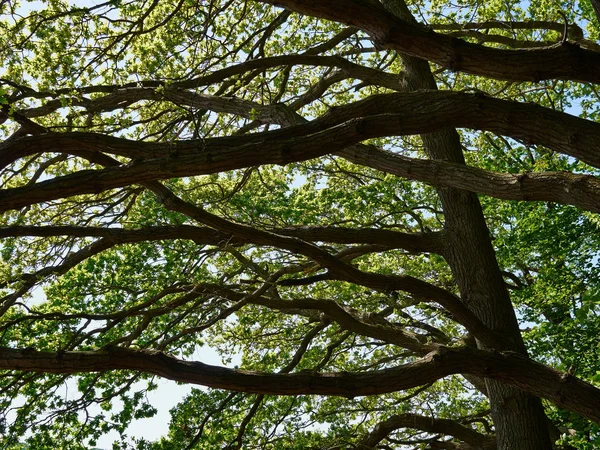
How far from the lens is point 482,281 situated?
29.7 feet

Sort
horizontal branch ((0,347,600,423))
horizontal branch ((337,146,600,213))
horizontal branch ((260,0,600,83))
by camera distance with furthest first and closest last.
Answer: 1. horizontal branch ((0,347,600,423))
2. horizontal branch ((337,146,600,213))
3. horizontal branch ((260,0,600,83))

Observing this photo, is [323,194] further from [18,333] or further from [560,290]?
[18,333]

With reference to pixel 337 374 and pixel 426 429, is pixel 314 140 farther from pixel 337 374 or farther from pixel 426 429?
pixel 426 429

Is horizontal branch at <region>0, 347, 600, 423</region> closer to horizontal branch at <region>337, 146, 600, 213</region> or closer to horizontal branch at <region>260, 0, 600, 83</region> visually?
horizontal branch at <region>337, 146, 600, 213</region>

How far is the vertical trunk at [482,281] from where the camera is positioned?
8336 mm

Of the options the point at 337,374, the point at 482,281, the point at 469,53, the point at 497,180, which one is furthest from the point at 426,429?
the point at 469,53

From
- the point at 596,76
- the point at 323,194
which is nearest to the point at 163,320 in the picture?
the point at 323,194

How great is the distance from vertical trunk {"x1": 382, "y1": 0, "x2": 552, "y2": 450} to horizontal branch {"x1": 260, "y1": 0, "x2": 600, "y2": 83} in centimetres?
404

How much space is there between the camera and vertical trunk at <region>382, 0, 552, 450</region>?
8336 millimetres

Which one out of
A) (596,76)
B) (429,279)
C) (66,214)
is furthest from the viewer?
(429,279)

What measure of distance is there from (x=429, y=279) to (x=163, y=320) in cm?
648

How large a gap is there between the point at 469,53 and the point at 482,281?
4.68m

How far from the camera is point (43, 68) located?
827 centimetres

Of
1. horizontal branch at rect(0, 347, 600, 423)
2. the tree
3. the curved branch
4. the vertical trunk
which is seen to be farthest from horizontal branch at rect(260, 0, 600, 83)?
A: the curved branch
